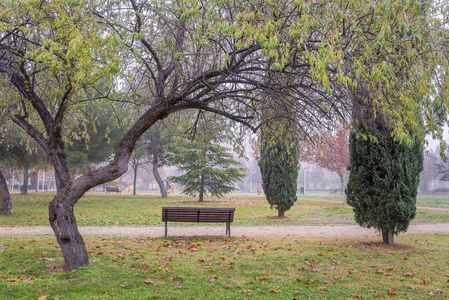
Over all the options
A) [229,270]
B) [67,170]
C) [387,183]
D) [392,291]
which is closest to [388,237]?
[387,183]

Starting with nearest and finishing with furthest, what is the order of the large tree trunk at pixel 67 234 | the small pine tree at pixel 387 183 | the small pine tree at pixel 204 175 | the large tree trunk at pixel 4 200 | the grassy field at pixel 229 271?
the grassy field at pixel 229 271 → the large tree trunk at pixel 67 234 → the small pine tree at pixel 387 183 → the large tree trunk at pixel 4 200 → the small pine tree at pixel 204 175

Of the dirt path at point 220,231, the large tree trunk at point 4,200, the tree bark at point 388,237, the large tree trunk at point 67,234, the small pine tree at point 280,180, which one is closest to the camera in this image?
the large tree trunk at point 67,234

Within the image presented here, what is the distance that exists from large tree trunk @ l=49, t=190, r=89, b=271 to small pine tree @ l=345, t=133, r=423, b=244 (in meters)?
6.55

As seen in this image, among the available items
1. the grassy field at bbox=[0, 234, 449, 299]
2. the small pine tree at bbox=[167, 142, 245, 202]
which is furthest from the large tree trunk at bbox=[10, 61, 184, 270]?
the small pine tree at bbox=[167, 142, 245, 202]

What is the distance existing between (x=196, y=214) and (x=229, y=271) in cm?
361

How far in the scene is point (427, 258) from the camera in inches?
281

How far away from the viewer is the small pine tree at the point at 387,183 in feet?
27.0

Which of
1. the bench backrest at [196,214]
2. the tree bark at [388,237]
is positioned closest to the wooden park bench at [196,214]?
the bench backrest at [196,214]

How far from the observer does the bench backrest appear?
9469mm

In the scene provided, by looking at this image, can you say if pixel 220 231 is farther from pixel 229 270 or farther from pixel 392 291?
pixel 392 291

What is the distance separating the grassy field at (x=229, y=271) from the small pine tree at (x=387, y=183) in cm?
64

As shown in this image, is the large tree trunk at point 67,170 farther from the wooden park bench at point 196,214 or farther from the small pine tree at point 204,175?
the small pine tree at point 204,175

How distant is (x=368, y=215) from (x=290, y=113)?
3845 millimetres

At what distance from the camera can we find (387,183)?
827 cm
